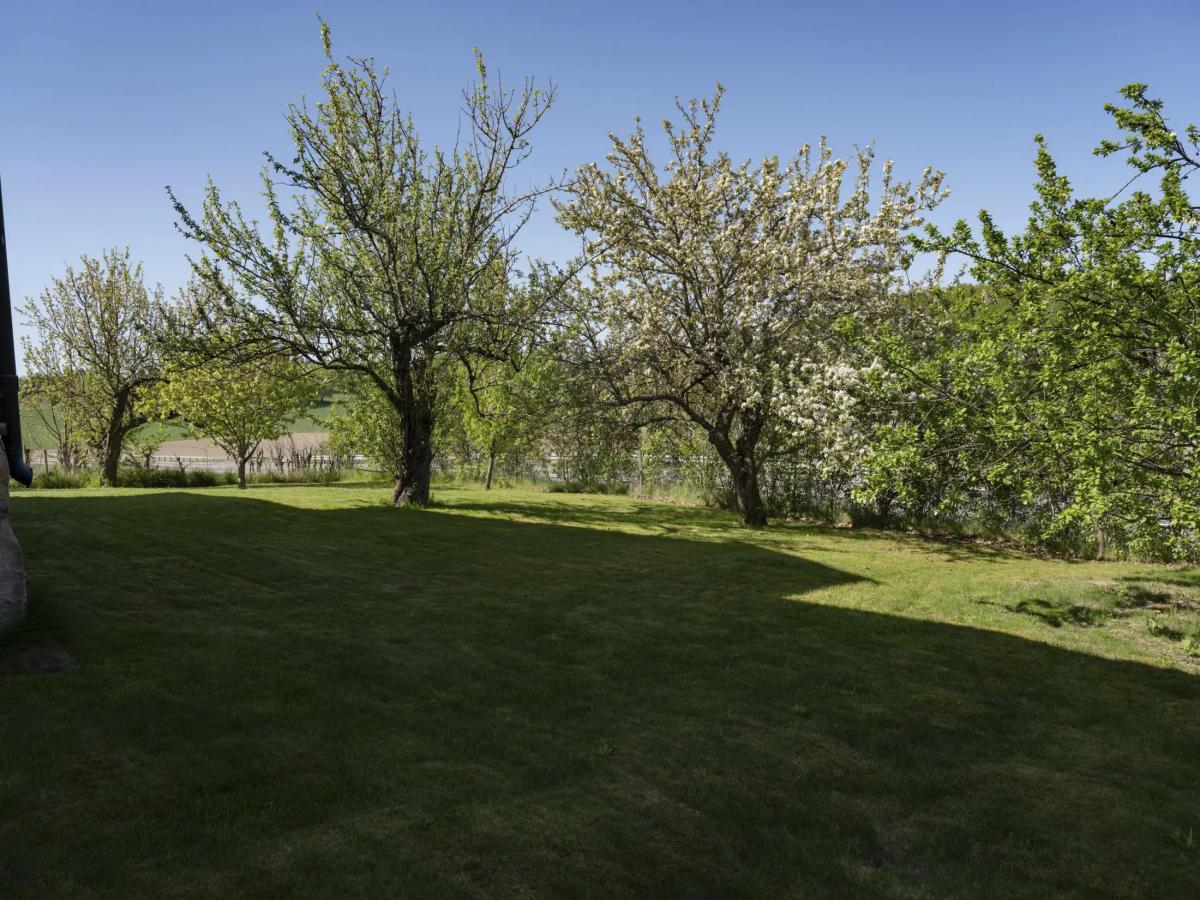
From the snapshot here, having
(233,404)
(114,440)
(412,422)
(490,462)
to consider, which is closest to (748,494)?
(412,422)

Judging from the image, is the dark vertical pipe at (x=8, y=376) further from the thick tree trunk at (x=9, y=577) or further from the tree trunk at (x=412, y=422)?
the tree trunk at (x=412, y=422)

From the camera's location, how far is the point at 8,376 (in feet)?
21.3

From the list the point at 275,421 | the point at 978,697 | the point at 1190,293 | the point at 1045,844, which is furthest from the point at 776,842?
the point at 275,421

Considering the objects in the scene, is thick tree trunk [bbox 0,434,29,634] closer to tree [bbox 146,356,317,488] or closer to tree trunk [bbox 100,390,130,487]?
tree [bbox 146,356,317,488]

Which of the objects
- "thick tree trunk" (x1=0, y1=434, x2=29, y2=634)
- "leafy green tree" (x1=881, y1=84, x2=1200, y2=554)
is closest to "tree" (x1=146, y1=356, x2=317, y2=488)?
"thick tree trunk" (x1=0, y1=434, x2=29, y2=634)

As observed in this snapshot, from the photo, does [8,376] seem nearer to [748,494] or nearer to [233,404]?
[748,494]

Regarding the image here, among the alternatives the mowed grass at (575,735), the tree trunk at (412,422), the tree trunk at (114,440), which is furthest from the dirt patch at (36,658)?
the tree trunk at (114,440)

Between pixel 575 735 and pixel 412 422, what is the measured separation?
42.5 feet

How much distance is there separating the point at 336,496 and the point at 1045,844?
17572mm

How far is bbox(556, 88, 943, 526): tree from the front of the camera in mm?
16203

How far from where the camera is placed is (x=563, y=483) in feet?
90.7

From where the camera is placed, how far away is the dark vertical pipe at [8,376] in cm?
643

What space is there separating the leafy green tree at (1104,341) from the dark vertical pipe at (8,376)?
31.2ft

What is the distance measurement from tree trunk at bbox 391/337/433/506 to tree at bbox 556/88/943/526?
385cm
